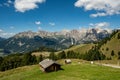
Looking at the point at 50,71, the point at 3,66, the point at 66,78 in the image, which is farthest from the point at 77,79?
the point at 3,66

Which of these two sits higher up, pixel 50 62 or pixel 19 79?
pixel 50 62

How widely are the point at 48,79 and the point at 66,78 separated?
6.97 meters

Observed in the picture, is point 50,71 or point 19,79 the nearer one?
point 19,79

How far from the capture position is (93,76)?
74875mm

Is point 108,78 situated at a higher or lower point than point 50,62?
lower

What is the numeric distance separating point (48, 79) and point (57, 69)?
18804 mm

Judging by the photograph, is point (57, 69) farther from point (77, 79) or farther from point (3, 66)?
point (3, 66)

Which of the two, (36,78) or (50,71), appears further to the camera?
(50,71)

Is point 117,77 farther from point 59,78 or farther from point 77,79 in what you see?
point 59,78

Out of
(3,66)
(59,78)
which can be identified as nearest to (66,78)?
(59,78)

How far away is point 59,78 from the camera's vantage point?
74.9 meters

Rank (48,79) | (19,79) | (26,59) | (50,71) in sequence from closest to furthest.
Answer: (48,79)
(19,79)
(50,71)
(26,59)

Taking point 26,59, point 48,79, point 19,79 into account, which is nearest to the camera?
point 48,79

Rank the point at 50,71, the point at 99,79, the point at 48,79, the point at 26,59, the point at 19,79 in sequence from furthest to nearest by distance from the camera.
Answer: the point at 26,59 < the point at 50,71 < the point at 19,79 < the point at 48,79 < the point at 99,79
